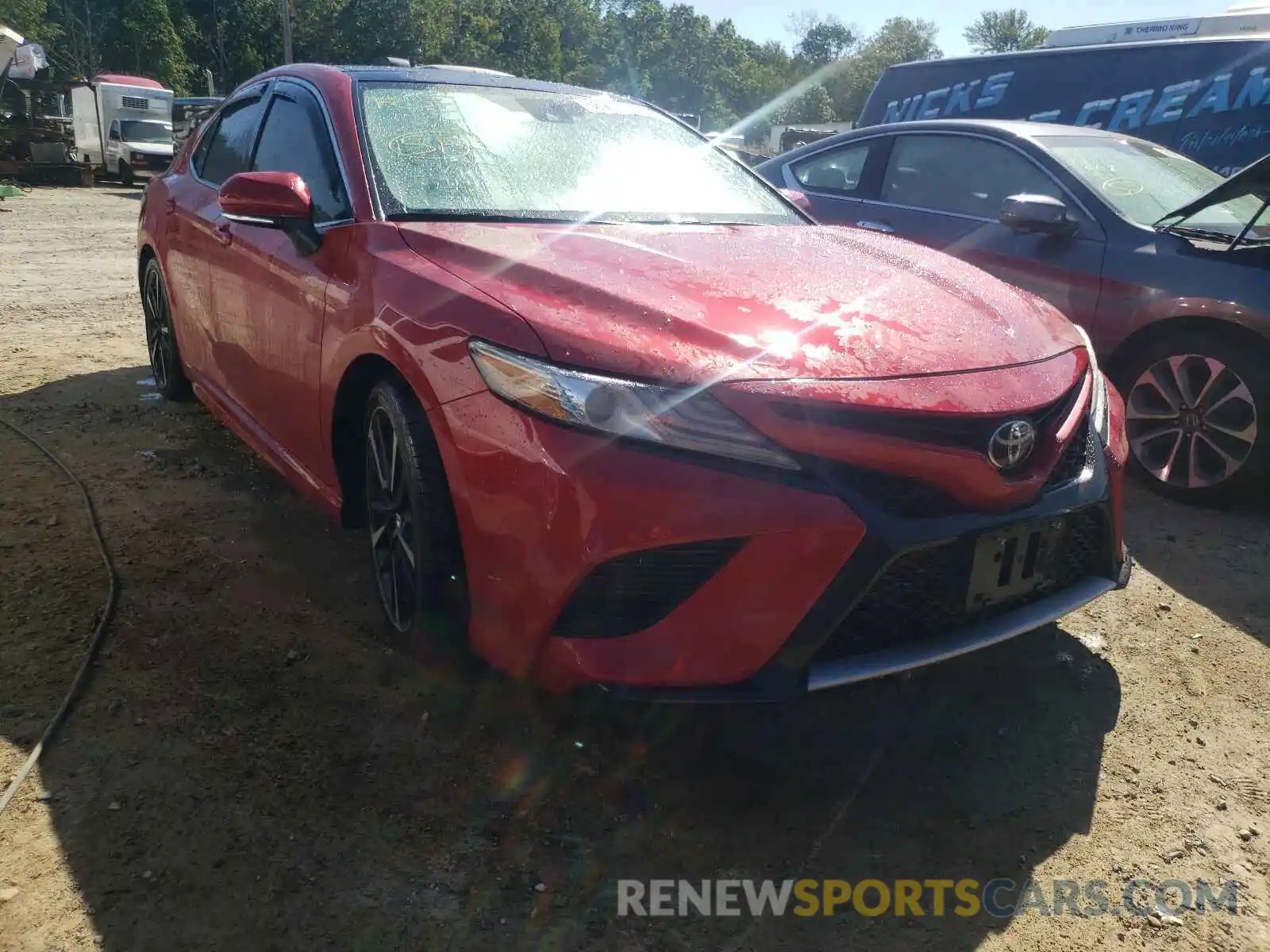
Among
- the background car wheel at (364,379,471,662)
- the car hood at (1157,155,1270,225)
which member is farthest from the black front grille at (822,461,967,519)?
the car hood at (1157,155,1270,225)

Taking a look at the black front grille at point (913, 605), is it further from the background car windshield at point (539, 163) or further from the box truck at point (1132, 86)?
the box truck at point (1132, 86)

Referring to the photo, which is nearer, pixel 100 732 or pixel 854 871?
pixel 854 871

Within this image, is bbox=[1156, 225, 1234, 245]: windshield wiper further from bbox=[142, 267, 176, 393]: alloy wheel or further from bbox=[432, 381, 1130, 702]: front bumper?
bbox=[142, 267, 176, 393]: alloy wheel

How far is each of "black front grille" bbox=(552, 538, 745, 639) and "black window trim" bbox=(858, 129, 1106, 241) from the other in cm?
319

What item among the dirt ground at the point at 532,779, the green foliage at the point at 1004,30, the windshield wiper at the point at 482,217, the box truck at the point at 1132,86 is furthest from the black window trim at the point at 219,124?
the green foliage at the point at 1004,30

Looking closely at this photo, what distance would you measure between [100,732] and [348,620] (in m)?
0.73

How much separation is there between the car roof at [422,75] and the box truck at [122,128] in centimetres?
2154

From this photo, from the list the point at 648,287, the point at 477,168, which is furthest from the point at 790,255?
the point at 477,168

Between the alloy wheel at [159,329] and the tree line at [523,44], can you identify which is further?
the tree line at [523,44]

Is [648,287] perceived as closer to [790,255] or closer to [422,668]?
[790,255]

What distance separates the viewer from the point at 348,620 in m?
2.88

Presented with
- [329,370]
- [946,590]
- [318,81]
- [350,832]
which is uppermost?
[318,81]

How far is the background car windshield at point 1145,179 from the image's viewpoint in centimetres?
426

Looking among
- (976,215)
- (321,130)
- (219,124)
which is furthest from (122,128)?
(321,130)
